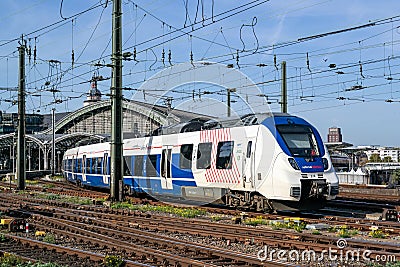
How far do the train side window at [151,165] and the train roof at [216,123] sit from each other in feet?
3.49

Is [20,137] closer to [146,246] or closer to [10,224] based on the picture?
[10,224]

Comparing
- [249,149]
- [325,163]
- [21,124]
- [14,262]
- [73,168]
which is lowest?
[14,262]

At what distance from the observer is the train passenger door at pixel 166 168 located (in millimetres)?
21141

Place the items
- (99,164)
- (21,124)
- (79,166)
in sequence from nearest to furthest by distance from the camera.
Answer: (99,164) → (21,124) → (79,166)

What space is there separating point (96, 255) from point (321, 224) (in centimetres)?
649

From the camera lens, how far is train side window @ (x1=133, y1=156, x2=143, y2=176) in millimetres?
24192

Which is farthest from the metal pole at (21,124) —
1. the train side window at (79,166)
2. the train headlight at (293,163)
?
the train headlight at (293,163)

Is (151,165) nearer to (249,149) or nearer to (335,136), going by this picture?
(249,149)

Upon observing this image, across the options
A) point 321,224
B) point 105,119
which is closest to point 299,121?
point 321,224

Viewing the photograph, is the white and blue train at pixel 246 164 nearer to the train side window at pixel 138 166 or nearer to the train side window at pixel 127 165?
the train side window at pixel 138 166

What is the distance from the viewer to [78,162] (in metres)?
36.0

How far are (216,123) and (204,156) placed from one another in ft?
4.11

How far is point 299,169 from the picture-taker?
15.8m

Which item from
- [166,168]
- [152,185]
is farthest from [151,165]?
[166,168]
